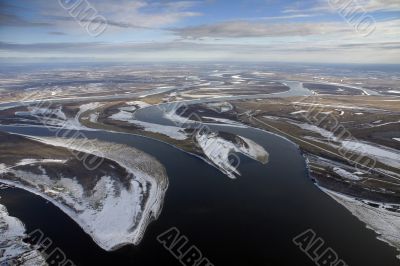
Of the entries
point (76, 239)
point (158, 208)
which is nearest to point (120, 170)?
point (158, 208)

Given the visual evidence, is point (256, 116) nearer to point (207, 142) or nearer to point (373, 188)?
point (207, 142)

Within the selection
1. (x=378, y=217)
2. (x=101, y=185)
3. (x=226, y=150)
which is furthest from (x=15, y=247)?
(x=378, y=217)

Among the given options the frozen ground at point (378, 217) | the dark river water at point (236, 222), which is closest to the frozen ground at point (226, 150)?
the dark river water at point (236, 222)

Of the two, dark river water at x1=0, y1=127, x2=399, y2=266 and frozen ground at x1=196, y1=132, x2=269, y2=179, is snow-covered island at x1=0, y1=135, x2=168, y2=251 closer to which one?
dark river water at x1=0, y1=127, x2=399, y2=266

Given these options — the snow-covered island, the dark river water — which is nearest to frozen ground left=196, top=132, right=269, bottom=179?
the dark river water

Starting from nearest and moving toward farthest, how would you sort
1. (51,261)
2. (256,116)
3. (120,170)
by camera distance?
1. (51,261)
2. (120,170)
3. (256,116)

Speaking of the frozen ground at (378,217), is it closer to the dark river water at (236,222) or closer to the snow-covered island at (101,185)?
the dark river water at (236,222)

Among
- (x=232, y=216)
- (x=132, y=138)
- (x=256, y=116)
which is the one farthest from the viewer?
(x=256, y=116)
